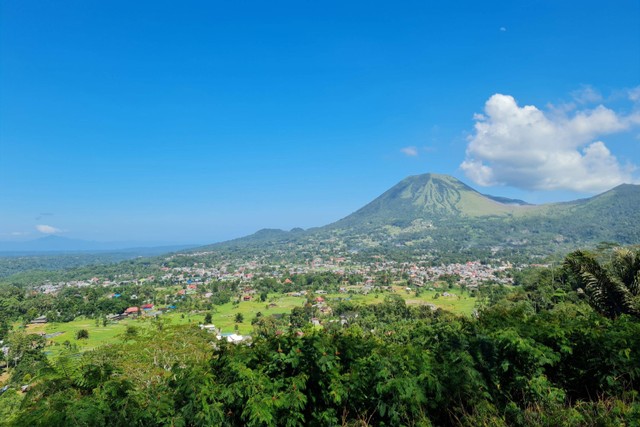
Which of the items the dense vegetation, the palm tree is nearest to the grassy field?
the palm tree

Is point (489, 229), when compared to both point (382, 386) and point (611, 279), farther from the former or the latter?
point (382, 386)

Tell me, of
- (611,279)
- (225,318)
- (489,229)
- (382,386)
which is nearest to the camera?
(382,386)

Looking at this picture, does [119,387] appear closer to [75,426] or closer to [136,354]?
[75,426]

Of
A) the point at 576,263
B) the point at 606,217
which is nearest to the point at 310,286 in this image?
the point at 576,263

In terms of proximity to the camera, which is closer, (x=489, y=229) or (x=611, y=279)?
(x=611, y=279)

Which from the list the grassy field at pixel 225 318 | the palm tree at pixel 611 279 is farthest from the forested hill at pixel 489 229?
the palm tree at pixel 611 279

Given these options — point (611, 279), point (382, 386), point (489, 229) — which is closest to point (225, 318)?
point (611, 279)
